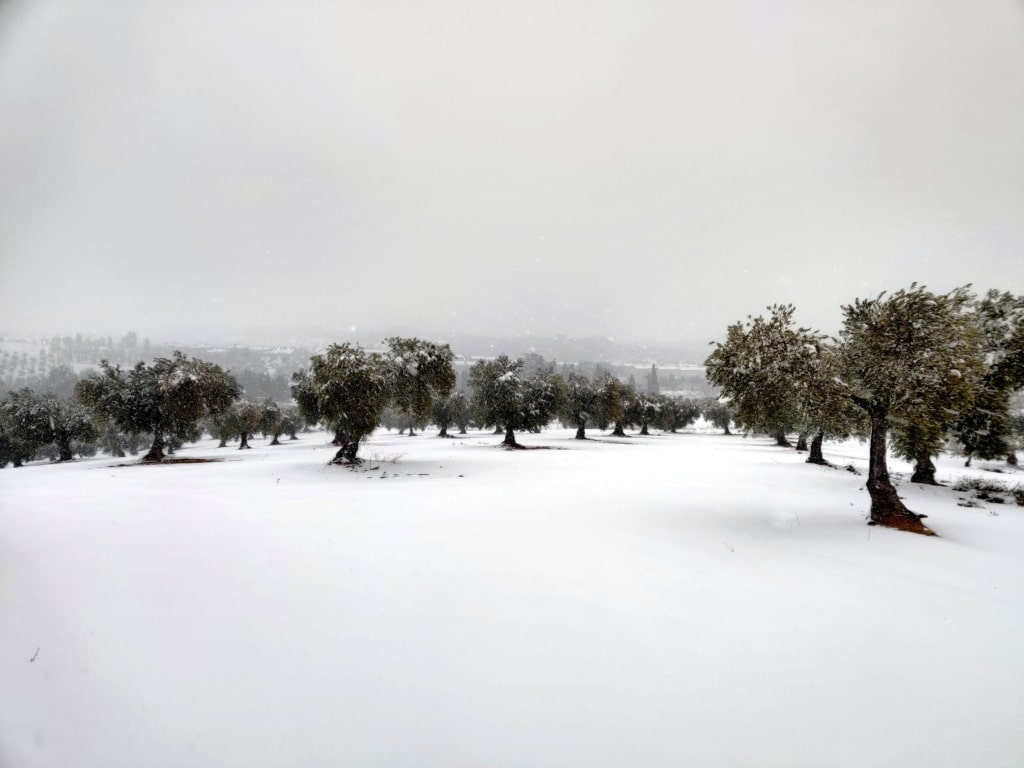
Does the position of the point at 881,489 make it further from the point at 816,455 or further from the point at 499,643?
the point at 816,455

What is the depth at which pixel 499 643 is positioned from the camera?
621 cm

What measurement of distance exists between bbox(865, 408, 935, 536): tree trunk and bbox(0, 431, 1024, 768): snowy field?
3.18 feet

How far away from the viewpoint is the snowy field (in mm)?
4516

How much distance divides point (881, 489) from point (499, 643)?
48.6 feet

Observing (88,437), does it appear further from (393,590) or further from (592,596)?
(592,596)

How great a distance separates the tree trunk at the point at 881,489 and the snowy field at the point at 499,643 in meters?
0.97

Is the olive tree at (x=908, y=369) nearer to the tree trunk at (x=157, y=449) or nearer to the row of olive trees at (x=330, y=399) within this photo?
the row of olive trees at (x=330, y=399)

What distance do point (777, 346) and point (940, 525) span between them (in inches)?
329

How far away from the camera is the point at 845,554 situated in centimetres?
1064

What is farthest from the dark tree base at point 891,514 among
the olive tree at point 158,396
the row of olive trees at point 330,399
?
the olive tree at point 158,396

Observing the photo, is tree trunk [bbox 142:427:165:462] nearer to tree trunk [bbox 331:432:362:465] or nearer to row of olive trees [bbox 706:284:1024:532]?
tree trunk [bbox 331:432:362:465]

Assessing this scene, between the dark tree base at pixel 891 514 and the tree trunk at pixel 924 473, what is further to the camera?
the tree trunk at pixel 924 473

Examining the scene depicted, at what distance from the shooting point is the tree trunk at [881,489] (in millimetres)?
13141

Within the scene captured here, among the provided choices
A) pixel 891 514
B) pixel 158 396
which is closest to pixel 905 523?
pixel 891 514
